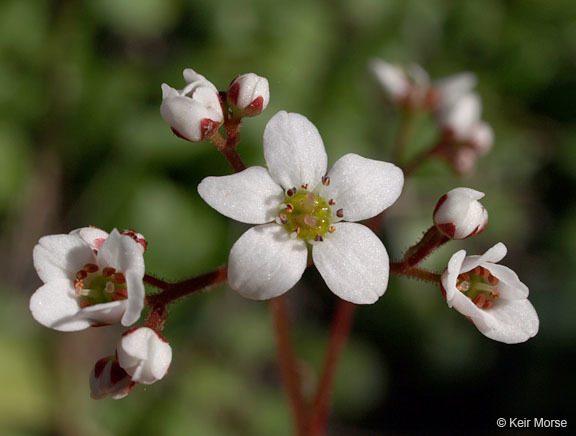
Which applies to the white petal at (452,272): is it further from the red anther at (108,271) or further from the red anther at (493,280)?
the red anther at (108,271)

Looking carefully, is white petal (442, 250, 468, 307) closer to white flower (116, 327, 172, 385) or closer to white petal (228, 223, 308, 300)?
white petal (228, 223, 308, 300)

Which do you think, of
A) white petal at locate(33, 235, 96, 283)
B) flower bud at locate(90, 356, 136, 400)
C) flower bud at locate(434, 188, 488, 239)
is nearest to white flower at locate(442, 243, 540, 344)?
flower bud at locate(434, 188, 488, 239)

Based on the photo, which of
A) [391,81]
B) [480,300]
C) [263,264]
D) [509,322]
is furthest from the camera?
[391,81]

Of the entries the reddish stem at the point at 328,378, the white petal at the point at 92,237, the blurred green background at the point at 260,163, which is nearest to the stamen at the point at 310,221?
the white petal at the point at 92,237

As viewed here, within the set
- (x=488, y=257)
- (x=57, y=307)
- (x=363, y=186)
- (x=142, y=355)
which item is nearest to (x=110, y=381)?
(x=142, y=355)

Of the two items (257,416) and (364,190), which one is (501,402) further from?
(364,190)

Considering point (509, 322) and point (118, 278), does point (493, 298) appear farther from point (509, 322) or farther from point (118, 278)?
point (118, 278)
